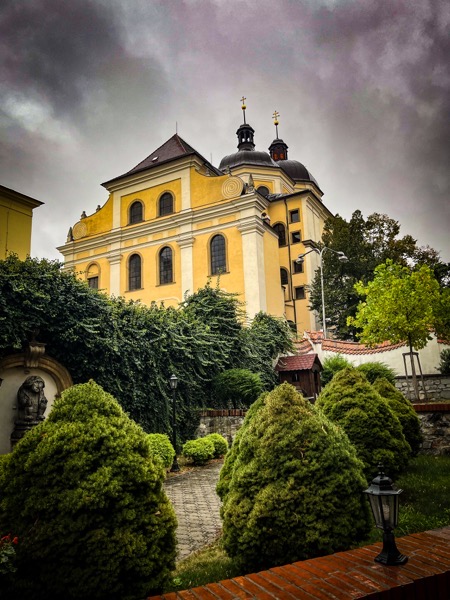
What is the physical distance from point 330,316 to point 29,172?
2243 cm

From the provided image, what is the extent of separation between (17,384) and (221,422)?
6803 millimetres

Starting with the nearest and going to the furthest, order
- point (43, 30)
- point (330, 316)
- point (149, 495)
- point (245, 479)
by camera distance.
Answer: point (149, 495)
point (245, 479)
point (43, 30)
point (330, 316)

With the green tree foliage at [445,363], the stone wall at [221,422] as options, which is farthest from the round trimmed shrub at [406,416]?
the green tree foliage at [445,363]

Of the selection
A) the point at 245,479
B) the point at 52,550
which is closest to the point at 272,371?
the point at 245,479

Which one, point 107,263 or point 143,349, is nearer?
point 143,349

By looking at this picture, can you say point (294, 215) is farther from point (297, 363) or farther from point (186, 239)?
point (297, 363)

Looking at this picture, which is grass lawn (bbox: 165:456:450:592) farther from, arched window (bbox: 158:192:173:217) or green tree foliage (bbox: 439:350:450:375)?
arched window (bbox: 158:192:173:217)

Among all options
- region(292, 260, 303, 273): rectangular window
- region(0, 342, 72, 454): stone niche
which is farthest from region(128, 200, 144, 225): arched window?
region(0, 342, 72, 454): stone niche

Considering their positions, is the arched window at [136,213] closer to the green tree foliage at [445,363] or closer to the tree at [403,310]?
the tree at [403,310]

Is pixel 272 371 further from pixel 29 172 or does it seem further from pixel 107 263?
pixel 107 263

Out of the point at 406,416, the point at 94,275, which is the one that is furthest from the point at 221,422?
the point at 94,275

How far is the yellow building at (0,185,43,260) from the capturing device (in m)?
14.9

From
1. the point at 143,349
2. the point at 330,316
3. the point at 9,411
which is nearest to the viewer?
the point at 9,411

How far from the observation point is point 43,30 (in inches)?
346
